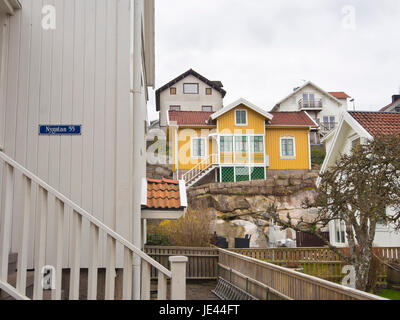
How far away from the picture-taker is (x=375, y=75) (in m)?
71.8

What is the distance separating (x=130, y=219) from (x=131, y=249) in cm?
161

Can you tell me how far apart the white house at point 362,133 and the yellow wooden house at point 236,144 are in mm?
10498

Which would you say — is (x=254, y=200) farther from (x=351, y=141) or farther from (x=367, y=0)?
(x=367, y=0)

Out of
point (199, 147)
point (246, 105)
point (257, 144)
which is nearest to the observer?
point (257, 144)

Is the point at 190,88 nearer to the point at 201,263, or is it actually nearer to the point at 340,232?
the point at 340,232

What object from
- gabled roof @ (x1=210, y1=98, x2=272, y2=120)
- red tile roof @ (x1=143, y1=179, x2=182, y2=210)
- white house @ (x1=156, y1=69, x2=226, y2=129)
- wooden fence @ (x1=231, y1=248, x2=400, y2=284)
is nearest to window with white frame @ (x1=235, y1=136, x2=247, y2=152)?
gabled roof @ (x1=210, y1=98, x2=272, y2=120)

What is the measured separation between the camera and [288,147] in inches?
1219

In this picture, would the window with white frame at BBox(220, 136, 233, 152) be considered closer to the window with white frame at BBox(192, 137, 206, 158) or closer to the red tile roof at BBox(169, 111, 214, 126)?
the window with white frame at BBox(192, 137, 206, 158)

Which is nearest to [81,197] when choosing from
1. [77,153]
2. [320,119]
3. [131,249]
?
[77,153]

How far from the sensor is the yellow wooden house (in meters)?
29.2

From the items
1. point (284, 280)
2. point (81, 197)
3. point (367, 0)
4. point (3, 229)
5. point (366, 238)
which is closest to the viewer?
point (3, 229)

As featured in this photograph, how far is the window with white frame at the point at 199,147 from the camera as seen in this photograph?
2995 cm

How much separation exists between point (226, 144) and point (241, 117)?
98.4 inches

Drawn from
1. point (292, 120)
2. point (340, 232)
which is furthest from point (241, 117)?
point (340, 232)
